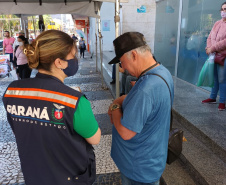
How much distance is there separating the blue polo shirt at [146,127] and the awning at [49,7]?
16.6 ft

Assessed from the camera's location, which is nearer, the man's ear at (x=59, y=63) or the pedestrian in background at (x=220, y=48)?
the man's ear at (x=59, y=63)

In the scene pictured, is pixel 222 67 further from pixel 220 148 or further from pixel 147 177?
pixel 147 177

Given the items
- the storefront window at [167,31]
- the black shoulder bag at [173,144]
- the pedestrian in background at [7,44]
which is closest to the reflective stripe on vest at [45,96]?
the black shoulder bag at [173,144]

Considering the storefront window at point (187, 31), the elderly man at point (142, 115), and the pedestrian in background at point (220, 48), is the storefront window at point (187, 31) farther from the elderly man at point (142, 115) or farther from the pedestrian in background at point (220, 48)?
the elderly man at point (142, 115)

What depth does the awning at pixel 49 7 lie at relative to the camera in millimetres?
5441

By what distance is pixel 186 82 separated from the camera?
5.86 metres

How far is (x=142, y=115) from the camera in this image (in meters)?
1.20

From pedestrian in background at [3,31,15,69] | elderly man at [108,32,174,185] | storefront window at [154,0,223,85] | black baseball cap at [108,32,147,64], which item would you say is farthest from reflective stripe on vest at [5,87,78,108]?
pedestrian in background at [3,31,15,69]

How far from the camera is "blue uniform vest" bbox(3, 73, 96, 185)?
1027 millimetres

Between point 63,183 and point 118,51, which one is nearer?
point 63,183

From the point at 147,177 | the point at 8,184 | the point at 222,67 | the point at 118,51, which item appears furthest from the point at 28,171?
the point at 222,67

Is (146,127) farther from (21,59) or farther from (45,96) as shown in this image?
(21,59)

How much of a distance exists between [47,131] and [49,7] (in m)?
5.51

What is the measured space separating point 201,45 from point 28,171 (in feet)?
16.6
